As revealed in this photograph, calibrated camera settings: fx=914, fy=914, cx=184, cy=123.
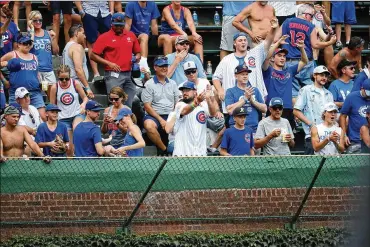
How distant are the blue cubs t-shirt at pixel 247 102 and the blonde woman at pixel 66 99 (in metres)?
2.22

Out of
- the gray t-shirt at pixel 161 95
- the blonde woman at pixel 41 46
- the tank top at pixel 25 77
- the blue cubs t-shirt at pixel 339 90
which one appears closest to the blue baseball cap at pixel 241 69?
the gray t-shirt at pixel 161 95

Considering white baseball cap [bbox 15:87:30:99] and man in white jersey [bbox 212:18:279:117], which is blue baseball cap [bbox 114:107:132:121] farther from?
man in white jersey [bbox 212:18:279:117]

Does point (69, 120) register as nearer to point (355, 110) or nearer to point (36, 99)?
point (36, 99)

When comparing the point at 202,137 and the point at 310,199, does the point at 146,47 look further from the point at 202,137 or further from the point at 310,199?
the point at 310,199

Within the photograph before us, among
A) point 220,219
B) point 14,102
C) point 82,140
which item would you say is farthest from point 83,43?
point 220,219

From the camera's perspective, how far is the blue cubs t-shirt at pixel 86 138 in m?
12.4

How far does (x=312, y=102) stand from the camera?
14047 mm

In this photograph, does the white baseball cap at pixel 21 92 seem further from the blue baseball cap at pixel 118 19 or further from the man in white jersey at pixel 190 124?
the man in white jersey at pixel 190 124

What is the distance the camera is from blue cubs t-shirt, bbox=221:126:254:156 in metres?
12.8

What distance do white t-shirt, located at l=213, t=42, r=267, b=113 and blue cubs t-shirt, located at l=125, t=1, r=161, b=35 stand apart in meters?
2.04

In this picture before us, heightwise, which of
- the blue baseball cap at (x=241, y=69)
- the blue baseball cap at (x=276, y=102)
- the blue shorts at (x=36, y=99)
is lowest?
the blue shorts at (x=36, y=99)

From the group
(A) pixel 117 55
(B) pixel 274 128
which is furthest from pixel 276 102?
(A) pixel 117 55

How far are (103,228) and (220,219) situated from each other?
166 cm

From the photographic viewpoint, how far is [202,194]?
42.7 feet
